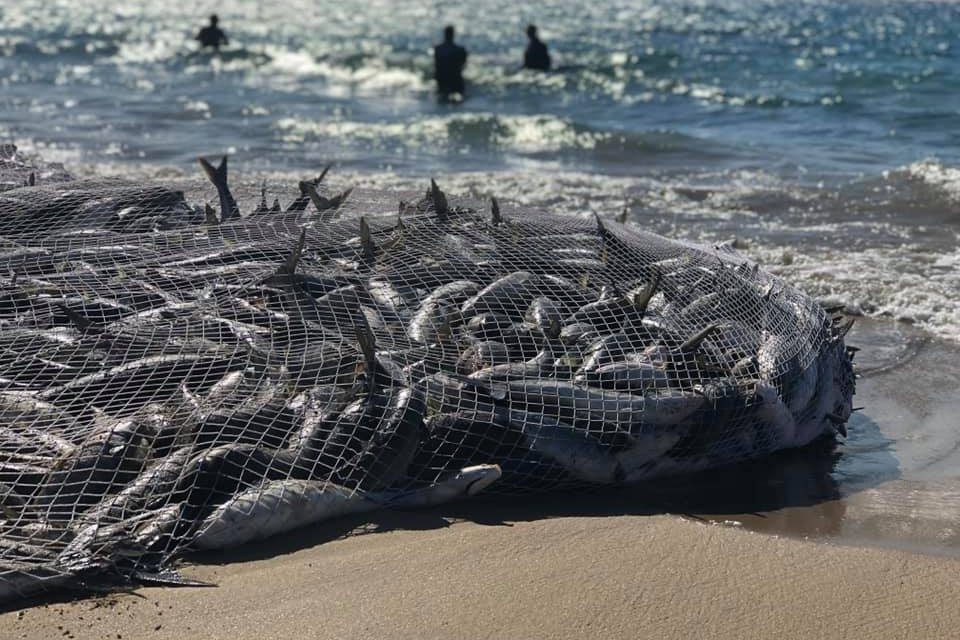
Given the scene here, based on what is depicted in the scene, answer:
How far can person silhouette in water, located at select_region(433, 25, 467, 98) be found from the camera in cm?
2312

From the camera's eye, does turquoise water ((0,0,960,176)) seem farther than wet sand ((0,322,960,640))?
Yes

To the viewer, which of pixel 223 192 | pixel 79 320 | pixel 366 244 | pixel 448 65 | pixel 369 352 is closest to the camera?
pixel 369 352

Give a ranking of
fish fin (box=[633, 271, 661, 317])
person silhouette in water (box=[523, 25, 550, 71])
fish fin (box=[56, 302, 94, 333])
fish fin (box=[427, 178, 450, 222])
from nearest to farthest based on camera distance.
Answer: fish fin (box=[56, 302, 94, 333]) → fish fin (box=[633, 271, 661, 317]) → fish fin (box=[427, 178, 450, 222]) → person silhouette in water (box=[523, 25, 550, 71])

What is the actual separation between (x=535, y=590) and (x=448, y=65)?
64.6 ft

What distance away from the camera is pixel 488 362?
19.3ft

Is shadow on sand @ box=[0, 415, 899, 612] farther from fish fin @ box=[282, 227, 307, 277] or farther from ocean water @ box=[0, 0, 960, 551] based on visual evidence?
fish fin @ box=[282, 227, 307, 277]

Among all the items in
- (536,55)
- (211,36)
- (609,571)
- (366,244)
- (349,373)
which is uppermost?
(366,244)

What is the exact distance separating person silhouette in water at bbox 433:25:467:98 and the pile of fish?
53.4 feet

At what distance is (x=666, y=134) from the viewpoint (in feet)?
60.0

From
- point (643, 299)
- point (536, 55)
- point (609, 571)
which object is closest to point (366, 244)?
point (643, 299)

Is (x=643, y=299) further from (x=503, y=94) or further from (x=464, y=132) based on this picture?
(x=503, y=94)

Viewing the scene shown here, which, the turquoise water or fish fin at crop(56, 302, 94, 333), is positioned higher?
fish fin at crop(56, 302, 94, 333)

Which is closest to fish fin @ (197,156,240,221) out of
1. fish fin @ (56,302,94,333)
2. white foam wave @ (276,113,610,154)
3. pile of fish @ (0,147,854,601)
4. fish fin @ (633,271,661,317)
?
pile of fish @ (0,147,854,601)

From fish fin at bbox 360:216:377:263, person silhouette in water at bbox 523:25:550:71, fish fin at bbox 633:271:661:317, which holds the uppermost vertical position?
fish fin at bbox 360:216:377:263
